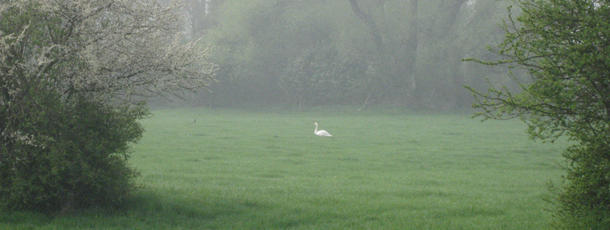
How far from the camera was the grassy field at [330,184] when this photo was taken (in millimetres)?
11938

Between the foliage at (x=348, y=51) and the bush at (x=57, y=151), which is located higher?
the foliage at (x=348, y=51)

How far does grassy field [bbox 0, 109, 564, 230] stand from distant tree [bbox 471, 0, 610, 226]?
248 centimetres

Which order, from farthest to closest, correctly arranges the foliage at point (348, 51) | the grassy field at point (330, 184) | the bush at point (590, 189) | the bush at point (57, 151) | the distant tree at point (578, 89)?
the foliage at point (348, 51), the grassy field at point (330, 184), the bush at point (57, 151), the bush at point (590, 189), the distant tree at point (578, 89)

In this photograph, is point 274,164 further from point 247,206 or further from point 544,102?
point 544,102

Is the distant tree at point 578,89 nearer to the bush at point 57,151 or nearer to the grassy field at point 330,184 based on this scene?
the grassy field at point 330,184

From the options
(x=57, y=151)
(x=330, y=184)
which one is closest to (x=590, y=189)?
(x=330, y=184)

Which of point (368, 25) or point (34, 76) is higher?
point (368, 25)

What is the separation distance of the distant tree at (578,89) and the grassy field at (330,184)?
8.13 feet

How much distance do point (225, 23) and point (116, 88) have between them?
2236 inches

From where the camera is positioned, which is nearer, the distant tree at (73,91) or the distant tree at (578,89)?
the distant tree at (578,89)

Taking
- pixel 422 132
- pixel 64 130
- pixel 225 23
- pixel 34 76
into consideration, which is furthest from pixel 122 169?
pixel 225 23

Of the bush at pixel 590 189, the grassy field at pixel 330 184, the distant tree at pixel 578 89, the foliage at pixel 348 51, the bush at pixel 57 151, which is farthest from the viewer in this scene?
the foliage at pixel 348 51

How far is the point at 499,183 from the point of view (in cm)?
1770

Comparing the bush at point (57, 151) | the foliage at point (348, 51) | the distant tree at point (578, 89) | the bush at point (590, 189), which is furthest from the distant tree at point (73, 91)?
the foliage at point (348, 51)
